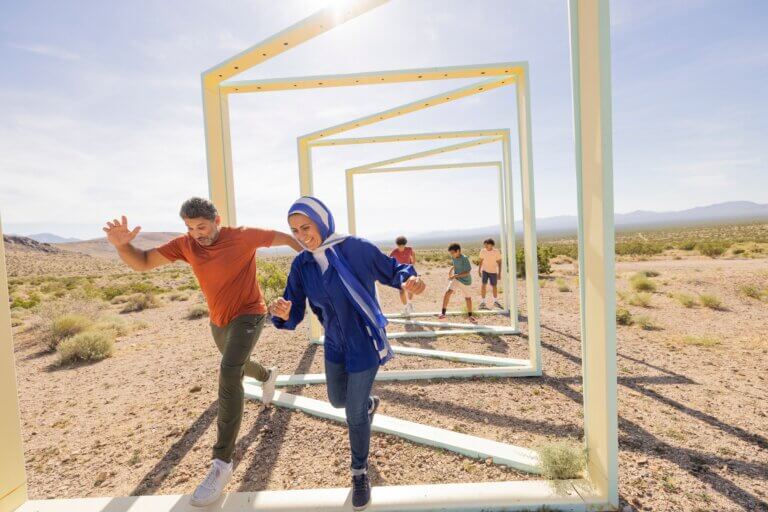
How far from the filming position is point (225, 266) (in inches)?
104

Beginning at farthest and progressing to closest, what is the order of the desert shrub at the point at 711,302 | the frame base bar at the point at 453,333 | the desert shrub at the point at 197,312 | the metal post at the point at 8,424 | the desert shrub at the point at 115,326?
the desert shrub at the point at 197,312 → the desert shrub at the point at 115,326 → the desert shrub at the point at 711,302 → the frame base bar at the point at 453,333 → the metal post at the point at 8,424

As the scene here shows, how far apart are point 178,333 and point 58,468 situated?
17.8ft

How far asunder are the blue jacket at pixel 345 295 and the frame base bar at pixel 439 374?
2.33 metres

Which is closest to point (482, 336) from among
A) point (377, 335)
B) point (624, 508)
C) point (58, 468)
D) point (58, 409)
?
point (624, 508)

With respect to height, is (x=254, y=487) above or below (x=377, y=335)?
below

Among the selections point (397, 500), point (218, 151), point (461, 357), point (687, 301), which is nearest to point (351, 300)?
point (397, 500)

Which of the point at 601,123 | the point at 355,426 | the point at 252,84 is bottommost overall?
the point at 355,426

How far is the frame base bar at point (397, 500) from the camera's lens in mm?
2131

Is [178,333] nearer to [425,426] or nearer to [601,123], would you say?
[425,426]

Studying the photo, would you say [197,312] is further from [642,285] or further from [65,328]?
[642,285]

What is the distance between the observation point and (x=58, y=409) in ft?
14.0

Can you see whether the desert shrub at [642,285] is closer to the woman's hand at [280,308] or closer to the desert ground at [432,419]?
the desert ground at [432,419]

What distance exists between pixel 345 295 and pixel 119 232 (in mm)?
1726

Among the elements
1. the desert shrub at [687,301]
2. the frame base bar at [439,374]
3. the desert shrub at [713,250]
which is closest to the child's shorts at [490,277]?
the frame base bar at [439,374]
